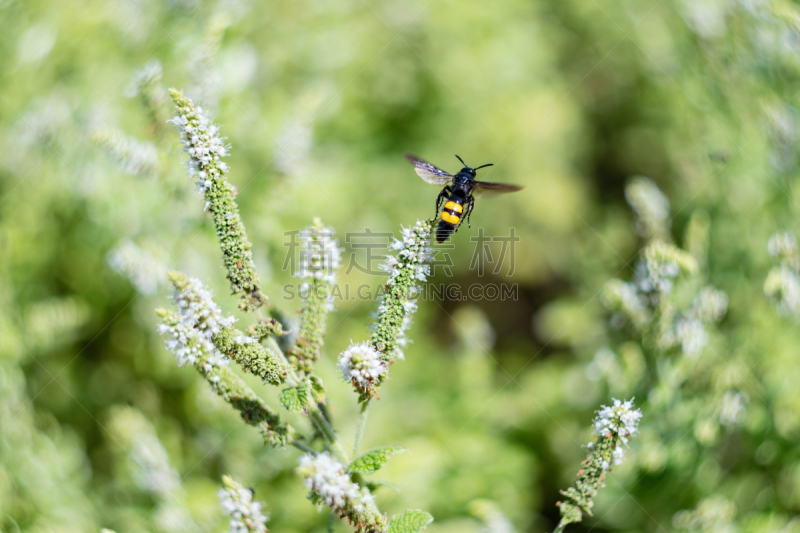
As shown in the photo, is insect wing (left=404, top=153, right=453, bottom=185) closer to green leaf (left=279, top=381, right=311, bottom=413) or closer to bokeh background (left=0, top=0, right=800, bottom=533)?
bokeh background (left=0, top=0, right=800, bottom=533)

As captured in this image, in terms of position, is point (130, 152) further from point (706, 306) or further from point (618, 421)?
point (706, 306)

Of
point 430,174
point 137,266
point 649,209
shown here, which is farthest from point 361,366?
point 649,209

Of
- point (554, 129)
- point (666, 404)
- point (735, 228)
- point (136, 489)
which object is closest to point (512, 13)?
point (554, 129)

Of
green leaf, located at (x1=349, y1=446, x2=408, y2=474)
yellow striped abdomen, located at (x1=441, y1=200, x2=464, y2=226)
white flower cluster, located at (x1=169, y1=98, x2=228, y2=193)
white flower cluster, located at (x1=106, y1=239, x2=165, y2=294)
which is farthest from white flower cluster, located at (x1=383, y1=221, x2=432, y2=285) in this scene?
white flower cluster, located at (x1=106, y1=239, x2=165, y2=294)

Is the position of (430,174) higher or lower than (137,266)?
higher

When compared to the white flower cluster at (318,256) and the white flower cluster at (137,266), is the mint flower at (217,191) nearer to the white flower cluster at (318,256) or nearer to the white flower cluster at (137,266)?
the white flower cluster at (318,256)

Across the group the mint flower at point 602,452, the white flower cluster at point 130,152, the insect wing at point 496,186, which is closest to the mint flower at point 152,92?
the white flower cluster at point 130,152
